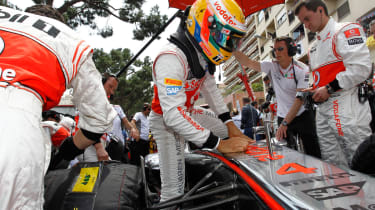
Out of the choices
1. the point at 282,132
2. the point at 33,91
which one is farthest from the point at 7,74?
the point at 282,132

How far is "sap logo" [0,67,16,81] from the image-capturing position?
2.59ft

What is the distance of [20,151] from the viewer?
71 centimetres

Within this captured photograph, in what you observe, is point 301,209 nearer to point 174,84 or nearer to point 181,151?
point 174,84

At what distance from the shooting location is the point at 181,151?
1.82m

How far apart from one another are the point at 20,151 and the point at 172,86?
0.95 m

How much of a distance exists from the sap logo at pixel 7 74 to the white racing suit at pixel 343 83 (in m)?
1.95

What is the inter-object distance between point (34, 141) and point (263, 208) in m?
0.84

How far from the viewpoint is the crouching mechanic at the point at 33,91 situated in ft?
2.32

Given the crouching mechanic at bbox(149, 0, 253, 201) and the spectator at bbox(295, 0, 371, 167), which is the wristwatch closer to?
the spectator at bbox(295, 0, 371, 167)

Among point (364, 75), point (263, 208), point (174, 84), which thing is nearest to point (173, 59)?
point (174, 84)

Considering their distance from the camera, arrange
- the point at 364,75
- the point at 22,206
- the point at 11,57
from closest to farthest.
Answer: the point at 22,206
the point at 11,57
the point at 364,75

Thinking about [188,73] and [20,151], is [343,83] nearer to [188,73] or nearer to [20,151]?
[188,73]

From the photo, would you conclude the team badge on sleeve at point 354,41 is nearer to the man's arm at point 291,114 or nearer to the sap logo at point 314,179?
the man's arm at point 291,114

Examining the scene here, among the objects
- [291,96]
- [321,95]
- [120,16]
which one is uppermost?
[120,16]
